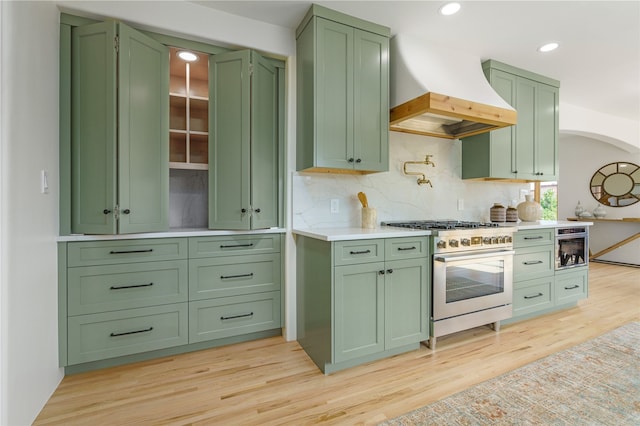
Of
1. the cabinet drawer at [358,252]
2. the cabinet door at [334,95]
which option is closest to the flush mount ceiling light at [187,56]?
the cabinet door at [334,95]

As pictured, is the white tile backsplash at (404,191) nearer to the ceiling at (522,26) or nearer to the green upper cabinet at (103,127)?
the ceiling at (522,26)

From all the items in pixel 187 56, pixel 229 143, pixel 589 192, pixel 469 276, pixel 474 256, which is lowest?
pixel 469 276

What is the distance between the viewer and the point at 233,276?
94.7 inches

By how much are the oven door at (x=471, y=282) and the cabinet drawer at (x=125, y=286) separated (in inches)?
75.0

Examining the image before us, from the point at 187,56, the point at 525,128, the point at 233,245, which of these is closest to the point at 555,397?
the point at 233,245

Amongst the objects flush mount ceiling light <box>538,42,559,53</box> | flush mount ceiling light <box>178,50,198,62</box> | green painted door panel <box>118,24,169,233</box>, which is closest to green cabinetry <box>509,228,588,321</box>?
flush mount ceiling light <box>538,42,559,53</box>

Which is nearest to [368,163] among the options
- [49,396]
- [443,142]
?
[443,142]

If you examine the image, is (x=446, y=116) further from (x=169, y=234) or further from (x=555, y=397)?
(x=169, y=234)

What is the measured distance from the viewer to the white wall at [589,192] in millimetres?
5785

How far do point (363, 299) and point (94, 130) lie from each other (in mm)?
2090

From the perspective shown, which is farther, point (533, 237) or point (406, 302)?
point (533, 237)

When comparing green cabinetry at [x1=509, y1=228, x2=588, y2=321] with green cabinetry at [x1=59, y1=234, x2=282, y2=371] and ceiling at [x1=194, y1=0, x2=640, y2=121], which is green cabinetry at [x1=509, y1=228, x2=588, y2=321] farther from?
green cabinetry at [x1=59, y1=234, x2=282, y2=371]

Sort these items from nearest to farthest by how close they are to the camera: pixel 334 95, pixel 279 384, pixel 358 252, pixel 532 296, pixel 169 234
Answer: pixel 279 384 → pixel 358 252 → pixel 169 234 → pixel 334 95 → pixel 532 296

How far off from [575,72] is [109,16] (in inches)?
173
